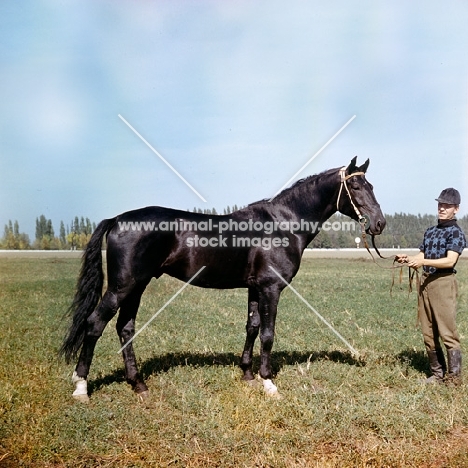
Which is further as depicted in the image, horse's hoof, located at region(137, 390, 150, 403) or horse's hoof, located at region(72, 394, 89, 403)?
horse's hoof, located at region(137, 390, 150, 403)

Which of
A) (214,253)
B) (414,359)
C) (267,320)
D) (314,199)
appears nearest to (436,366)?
(414,359)

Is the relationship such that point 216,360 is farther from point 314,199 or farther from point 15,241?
point 15,241

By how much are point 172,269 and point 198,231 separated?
0.63 m

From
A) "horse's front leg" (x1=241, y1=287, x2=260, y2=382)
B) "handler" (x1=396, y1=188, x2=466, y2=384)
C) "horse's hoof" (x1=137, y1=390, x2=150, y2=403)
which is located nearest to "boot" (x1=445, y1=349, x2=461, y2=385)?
"handler" (x1=396, y1=188, x2=466, y2=384)

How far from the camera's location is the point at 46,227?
167ft

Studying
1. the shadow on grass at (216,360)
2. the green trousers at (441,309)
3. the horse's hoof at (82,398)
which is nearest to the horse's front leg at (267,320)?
the shadow on grass at (216,360)

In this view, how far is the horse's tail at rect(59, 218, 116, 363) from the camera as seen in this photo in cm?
559

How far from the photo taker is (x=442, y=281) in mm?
5957

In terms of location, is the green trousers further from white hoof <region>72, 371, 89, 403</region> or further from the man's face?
white hoof <region>72, 371, 89, 403</region>

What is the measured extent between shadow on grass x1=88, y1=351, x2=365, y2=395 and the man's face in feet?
8.59

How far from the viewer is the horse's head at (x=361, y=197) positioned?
5957mm

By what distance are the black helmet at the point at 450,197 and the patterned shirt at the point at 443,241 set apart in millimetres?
297

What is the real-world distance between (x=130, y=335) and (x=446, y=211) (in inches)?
185

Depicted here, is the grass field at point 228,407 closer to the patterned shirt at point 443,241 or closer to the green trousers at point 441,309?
the green trousers at point 441,309
